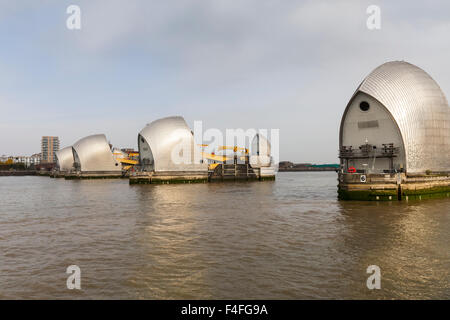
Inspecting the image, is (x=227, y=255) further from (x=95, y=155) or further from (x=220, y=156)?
(x=95, y=155)

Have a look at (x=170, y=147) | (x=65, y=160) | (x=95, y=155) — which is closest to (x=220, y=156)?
(x=170, y=147)

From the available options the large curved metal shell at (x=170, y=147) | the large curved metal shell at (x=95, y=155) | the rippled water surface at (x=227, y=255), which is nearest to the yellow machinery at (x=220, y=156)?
the large curved metal shell at (x=170, y=147)

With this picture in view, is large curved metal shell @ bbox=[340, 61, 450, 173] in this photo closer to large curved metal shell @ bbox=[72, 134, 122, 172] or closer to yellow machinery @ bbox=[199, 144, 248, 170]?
yellow machinery @ bbox=[199, 144, 248, 170]

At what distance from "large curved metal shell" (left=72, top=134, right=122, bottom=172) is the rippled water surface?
198 feet

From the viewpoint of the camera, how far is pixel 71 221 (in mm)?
16969

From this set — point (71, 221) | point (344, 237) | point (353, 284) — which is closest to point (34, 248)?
point (71, 221)

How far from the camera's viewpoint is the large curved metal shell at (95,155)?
75.2m

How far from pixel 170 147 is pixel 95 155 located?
1166 inches

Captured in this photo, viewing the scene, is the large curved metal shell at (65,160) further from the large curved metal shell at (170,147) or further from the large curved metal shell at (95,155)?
the large curved metal shell at (170,147)

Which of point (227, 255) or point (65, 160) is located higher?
point (65, 160)

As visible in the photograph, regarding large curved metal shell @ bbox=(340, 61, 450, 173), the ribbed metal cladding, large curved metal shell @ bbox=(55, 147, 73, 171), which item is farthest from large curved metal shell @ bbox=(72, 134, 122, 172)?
the ribbed metal cladding

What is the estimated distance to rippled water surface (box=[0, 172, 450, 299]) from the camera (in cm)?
730

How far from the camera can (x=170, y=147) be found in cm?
5575

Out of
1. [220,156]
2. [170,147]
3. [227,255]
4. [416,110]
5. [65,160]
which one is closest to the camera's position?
[227,255]
